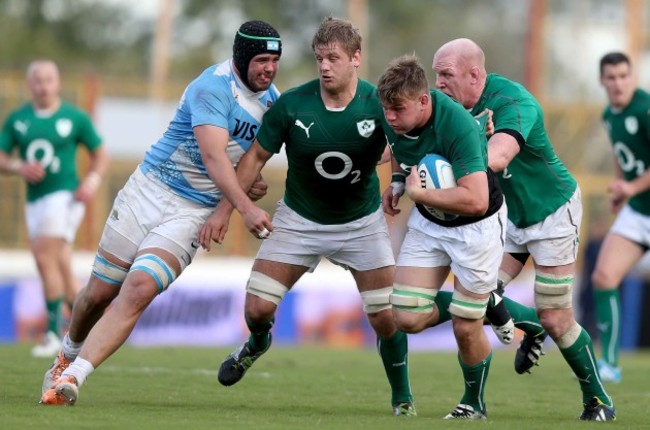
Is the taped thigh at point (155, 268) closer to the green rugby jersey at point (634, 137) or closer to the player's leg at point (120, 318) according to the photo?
the player's leg at point (120, 318)

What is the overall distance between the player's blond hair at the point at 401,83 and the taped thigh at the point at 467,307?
1.20 meters

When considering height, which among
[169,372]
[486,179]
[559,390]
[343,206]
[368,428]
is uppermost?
[486,179]

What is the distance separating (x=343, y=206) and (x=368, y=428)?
1774 millimetres

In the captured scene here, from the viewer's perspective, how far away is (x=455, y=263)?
809 cm

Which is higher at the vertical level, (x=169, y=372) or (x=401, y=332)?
(x=401, y=332)

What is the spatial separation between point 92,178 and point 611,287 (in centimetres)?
513

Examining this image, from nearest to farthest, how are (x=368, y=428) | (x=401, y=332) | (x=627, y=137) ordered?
(x=368, y=428) → (x=401, y=332) → (x=627, y=137)

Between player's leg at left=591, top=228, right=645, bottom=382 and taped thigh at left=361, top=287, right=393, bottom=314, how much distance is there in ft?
12.9

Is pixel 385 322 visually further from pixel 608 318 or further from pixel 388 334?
pixel 608 318

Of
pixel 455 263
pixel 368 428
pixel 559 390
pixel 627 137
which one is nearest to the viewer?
pixel 368 428

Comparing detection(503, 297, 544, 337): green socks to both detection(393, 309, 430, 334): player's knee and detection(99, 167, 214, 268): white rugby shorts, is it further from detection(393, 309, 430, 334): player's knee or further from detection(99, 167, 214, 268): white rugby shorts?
detection(99, 167, 214, 268): white rugby shorts

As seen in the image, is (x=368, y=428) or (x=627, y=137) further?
(x=627, y=137)

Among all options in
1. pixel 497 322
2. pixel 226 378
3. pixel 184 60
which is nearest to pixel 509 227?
pixel 497 322

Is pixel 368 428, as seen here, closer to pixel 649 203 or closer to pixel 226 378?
pixel 226 378
